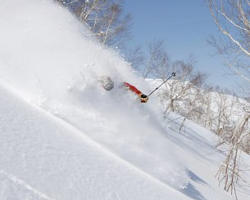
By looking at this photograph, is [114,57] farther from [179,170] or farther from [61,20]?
[179,170]

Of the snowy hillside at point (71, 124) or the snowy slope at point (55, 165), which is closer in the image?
the snowy slope at point (55, 165)

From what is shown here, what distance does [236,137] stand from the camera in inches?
138

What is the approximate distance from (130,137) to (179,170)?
2.34 ft

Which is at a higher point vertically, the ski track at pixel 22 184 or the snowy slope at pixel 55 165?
the snowy slope at pixel 55 165

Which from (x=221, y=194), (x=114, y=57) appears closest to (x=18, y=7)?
(x=114, y=57)

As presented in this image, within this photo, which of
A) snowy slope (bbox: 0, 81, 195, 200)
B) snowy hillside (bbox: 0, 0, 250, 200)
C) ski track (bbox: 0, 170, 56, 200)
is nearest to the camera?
ski track (bbox: 0, 170, 56, 200)

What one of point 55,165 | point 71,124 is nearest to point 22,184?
point 55,165

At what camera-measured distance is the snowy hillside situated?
1.82m

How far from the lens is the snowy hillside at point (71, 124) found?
71.7 inches

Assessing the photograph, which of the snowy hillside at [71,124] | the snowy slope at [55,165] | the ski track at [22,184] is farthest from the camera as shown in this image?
the snowy hillside at [71,124]

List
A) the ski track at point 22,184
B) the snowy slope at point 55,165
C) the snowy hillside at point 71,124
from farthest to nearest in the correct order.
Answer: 1. the snowy hillside at point 71,124
2. the snowy slope at point 55,165
3. the ski track at point 22,184

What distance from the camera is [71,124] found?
2965mm

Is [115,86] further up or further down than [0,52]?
further up

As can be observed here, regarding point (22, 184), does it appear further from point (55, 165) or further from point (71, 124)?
point (71, 124)
